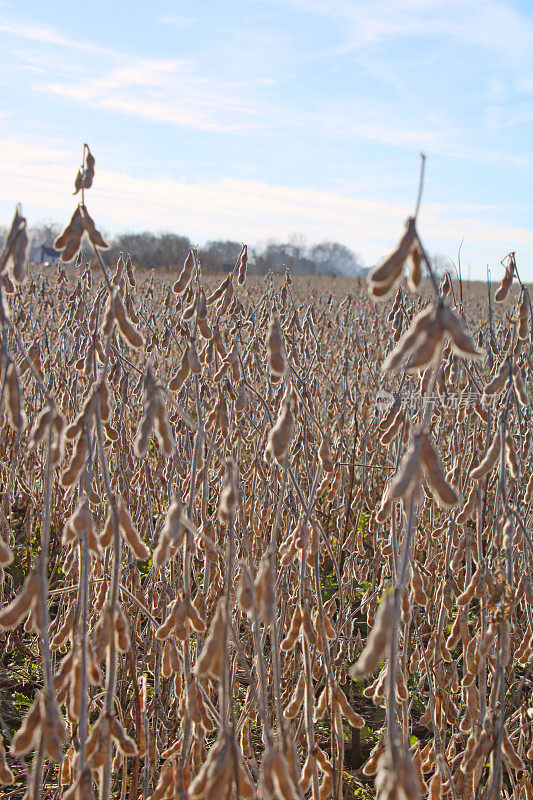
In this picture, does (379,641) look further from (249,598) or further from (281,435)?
(281,435)

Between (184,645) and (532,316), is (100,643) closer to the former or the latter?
(184,645)

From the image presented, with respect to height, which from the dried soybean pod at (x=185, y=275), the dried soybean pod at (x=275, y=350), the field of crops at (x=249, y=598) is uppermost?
the dried soybean pod at (x=185, y=275)

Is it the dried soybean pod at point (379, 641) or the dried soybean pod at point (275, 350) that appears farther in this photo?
the dried soybean pod at point (275, 350)

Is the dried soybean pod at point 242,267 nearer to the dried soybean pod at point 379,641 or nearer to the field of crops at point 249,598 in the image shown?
the field of crops at point 249,598

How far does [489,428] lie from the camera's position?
2.00 meters

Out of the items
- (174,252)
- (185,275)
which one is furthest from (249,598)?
(174,252)

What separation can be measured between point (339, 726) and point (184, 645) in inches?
17.8

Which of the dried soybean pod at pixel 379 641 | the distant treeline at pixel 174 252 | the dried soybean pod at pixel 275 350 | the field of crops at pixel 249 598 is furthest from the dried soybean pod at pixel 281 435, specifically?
the distant treeline at pixel 174 252

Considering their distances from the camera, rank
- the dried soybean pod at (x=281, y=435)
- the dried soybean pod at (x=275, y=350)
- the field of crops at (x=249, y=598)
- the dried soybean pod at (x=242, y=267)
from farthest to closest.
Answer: the dried soybean pod at (x=242, y=267), the dried soybean pod at (x=275, y=350), the dried soybean pod at (x=281, y=435), the field of crops at (x=249, y=598)

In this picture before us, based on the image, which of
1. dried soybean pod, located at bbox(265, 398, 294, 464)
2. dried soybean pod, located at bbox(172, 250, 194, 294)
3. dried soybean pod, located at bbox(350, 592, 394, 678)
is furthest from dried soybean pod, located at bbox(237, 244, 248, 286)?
dried soybean pod, located at bbox(350, 592, 394, 678)

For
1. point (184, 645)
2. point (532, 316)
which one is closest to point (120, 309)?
point (184, 645)

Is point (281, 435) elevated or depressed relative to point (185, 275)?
depressed

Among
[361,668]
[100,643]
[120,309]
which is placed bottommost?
[100,643]

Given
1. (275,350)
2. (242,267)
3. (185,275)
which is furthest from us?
(242,267)
